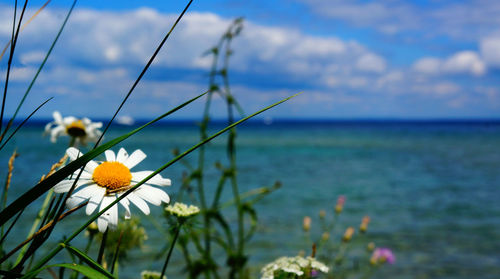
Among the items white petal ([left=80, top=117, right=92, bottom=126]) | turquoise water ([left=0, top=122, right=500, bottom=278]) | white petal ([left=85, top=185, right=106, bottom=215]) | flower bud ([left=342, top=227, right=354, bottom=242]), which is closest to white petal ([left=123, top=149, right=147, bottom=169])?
white petal ([left=85, top=185, right=106, bottom=215])

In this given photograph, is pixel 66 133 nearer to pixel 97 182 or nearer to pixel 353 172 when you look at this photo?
pixel 97 182

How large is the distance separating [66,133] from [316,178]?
35.4 ft

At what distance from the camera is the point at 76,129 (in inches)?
63.3

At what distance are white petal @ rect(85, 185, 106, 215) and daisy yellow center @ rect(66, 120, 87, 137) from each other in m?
0.92

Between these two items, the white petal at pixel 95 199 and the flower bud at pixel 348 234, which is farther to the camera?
the flower bud at pixel 348 234

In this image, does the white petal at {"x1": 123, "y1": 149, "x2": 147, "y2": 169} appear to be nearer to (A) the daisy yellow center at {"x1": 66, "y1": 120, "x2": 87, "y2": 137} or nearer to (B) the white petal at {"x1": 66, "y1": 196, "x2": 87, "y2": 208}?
(B) the white petal at {"x1": 66, "y1": 196, "x2": 87, "y2": 208}

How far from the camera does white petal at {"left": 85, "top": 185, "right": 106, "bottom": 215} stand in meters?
0.67

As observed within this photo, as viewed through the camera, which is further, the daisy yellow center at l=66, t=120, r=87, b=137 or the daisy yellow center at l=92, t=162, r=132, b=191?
the daisy yellow center at l=66, t=120, r=87, b=137

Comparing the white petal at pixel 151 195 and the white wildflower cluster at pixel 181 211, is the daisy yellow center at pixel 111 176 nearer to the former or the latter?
the white petal at pixel 151 195

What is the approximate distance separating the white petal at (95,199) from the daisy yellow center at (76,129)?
918 millimetres

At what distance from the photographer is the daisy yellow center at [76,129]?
5.24 feet

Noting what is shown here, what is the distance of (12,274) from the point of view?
0.58 metres

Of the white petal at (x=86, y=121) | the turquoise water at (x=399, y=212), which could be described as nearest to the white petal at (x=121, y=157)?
the white petal at (x=86, y=121)

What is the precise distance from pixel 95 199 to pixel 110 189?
0.05 m
